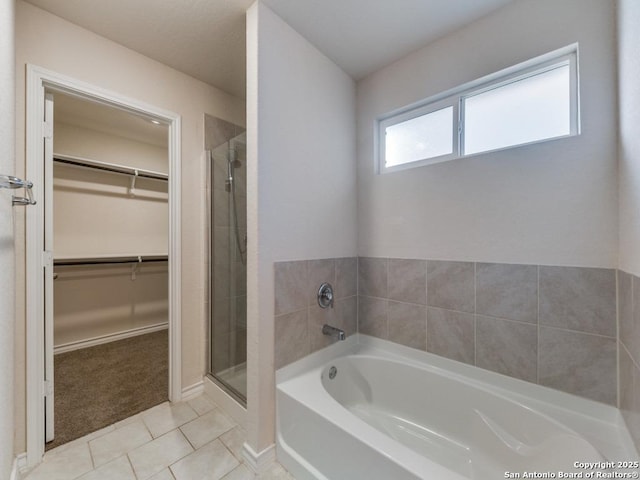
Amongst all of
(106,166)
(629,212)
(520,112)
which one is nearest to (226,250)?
(106,166)

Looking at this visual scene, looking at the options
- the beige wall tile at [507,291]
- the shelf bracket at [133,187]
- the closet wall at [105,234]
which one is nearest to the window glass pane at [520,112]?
the beige wall tile at [507,291]

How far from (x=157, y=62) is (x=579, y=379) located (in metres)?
3.07

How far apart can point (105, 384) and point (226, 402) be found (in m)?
1.12

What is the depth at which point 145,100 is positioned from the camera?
5.90 ft

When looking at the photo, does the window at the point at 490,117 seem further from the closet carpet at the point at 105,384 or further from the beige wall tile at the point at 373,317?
the closet carpet at the point at 105,384

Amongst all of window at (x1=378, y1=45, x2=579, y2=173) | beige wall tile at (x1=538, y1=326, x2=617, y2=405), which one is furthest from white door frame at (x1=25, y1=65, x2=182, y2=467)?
beige wall tile at (x1=538, y1=326, x2=617, y2=405)

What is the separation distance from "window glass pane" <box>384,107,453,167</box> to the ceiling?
443 mm

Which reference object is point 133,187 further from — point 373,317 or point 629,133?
point 629,133

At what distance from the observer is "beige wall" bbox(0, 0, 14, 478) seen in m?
0.99

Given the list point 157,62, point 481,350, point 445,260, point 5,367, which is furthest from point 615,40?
point 5,367

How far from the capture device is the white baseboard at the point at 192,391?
1949mm

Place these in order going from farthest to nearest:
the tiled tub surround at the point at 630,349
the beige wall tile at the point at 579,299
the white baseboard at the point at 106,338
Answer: the white baseboard at the point at 106,338 < the beige wall tile at the point at 579,299 < the tiled tub surround at the point at 630,349

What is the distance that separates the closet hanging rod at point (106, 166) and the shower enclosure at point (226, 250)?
1522 mm

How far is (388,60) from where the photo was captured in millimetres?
1838
